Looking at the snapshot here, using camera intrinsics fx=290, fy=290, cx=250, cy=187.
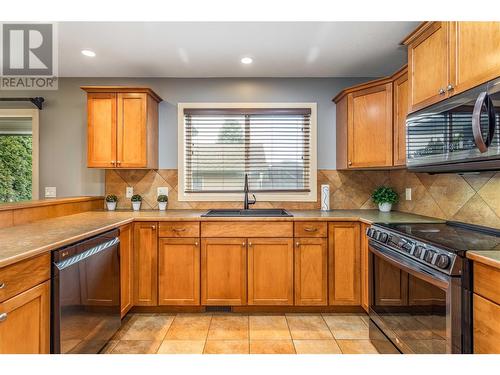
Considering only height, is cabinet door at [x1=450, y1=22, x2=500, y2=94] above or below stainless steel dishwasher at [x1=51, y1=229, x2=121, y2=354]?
above

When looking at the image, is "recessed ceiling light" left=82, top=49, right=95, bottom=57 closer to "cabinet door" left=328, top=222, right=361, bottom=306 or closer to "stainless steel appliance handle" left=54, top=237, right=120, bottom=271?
"stainless steel appliance handle" left=54, top=237, right=120, bottom=271

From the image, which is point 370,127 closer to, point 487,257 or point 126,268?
point 487,257

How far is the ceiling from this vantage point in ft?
7.32

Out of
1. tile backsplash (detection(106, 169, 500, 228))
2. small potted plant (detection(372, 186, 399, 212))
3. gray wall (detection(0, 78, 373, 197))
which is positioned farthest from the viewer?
gray wall (detection(0, 78, 373, 197))

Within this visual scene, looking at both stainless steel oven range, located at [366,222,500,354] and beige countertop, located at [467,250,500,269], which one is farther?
stainless steel oven range, located at [366,222,500,354]

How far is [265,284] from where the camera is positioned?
8.69 feet

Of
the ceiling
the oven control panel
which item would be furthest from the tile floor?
the ceiling

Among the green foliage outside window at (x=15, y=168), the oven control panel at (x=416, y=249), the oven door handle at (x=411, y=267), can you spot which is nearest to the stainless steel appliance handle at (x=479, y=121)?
the oven control panel at (x=416, y=249)

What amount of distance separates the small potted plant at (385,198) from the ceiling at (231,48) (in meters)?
1.28

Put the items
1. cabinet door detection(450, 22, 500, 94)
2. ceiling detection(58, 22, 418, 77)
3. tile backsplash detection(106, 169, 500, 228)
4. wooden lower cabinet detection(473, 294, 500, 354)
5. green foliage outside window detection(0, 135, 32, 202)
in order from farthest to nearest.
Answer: green foliage outside window detection(0, 135, 32, 202) < tile backsplash detection(106, 169, 500, 228) < ceiling detection(58, 22, 418, 77) < cabinet door detection(450, 22, 500, 94) < wooden lower cabinet detection(473, 294, 500, 354)

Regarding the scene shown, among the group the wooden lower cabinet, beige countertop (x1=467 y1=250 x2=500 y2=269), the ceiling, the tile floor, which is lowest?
the tile floor

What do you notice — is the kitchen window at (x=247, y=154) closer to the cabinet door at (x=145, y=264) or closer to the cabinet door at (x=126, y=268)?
the cabinet door at (x=145, y=264)

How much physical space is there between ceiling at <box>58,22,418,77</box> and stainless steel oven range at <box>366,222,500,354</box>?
5.11 ft
